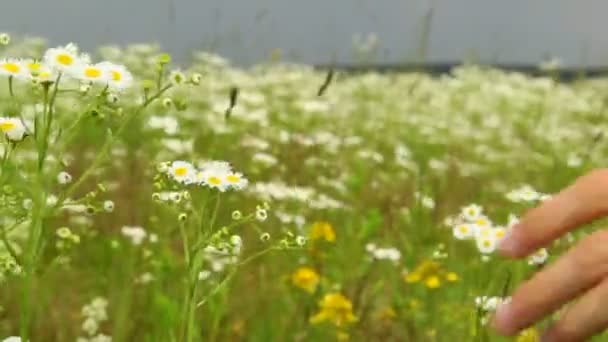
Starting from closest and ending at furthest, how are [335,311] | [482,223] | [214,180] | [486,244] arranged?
[214,180] → [486,244] → [482,223] → [335,311]

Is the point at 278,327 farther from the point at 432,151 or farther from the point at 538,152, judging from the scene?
the point at 538,152

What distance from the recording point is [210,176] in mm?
1532

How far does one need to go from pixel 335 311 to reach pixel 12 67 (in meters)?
1.30

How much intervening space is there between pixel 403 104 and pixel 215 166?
6524 mm

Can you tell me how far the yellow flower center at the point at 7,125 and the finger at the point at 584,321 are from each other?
65cm

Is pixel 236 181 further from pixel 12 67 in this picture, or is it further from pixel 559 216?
pixel 559 216

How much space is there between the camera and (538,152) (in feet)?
22.3

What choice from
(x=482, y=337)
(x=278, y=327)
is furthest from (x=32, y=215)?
(x=278, y=327)

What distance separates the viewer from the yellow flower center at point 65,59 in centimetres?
131

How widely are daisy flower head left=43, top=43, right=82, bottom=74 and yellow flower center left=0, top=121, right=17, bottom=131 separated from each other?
0.27 ft

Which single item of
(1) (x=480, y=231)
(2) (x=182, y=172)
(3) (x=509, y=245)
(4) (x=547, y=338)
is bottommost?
(4) (x=547, y=338)

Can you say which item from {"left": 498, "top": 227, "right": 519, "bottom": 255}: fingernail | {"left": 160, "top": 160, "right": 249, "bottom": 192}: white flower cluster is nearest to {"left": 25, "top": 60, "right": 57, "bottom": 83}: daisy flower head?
{"left": 160, "top": 160, "right": 249, "bottom": 192}: white flower cluster

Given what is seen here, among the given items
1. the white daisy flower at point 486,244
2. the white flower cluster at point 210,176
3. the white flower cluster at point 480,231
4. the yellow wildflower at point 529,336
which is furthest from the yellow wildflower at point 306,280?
the white flower cluster at point 210,176

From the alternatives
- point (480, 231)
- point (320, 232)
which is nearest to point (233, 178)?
point (480, 231)
